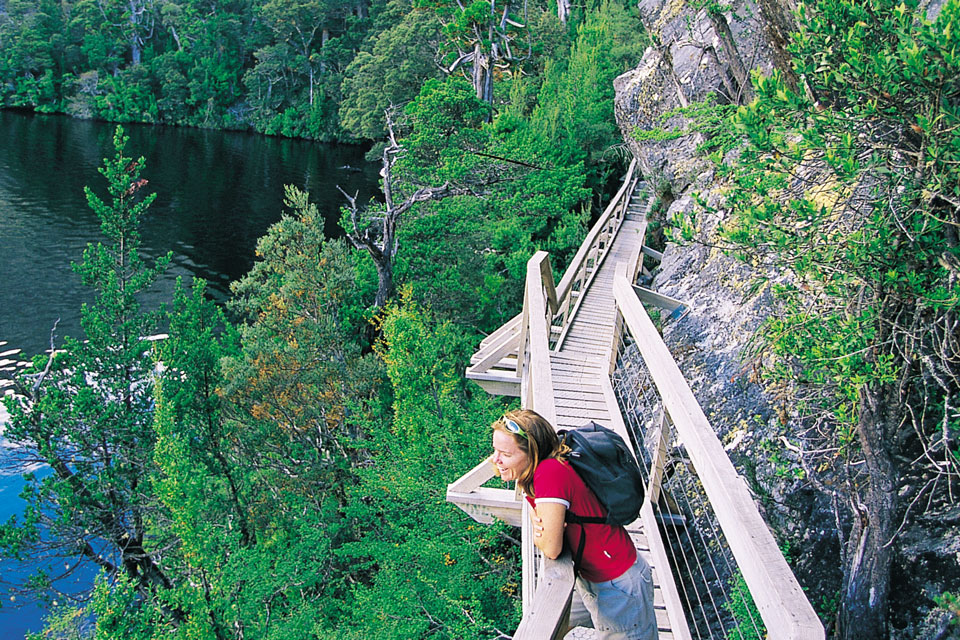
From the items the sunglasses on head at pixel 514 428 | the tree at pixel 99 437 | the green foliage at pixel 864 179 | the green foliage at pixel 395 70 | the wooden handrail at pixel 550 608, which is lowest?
the tree at pixel 99 437

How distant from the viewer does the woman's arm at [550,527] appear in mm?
2502

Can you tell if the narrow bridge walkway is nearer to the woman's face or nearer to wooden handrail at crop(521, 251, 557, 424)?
wooden handrail at crop(521, 251, 557, 424)

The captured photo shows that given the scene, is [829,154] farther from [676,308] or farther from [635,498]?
[676,308]

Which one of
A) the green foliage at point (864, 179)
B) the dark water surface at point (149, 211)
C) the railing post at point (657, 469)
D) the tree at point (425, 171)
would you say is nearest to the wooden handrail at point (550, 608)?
the railing post at point (657, 469)

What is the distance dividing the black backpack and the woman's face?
19cm

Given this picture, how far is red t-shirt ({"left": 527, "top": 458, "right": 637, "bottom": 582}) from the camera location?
259 cm

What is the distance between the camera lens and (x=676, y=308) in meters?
9.16

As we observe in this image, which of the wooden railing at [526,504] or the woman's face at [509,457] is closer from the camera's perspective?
the wooden railing at [526,504]

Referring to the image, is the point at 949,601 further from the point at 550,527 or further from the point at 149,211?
the point at 149,211

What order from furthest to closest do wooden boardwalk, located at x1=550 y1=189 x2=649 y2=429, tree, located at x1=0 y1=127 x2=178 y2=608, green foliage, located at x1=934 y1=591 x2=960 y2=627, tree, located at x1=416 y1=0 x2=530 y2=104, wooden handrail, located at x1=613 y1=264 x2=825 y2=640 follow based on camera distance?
tree, located at x1=416 y1=0 x2=530 y2=104 < tree, located at x1=0 y1=127 x2=178 y2=608 < wooden boardwalk, located at x1=550 y1=189 x2=649 y2=429 < green foliage, located at x1=934 y1=591 x2=960 y2=627 < wooden handrail, located at x1=613 y1=264 x2=825 y2=640

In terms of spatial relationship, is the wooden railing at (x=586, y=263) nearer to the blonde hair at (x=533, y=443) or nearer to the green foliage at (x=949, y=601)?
the green foliage at (x=949, y=601)

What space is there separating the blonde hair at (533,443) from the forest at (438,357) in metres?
1.99

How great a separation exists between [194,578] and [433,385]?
18.1 ft

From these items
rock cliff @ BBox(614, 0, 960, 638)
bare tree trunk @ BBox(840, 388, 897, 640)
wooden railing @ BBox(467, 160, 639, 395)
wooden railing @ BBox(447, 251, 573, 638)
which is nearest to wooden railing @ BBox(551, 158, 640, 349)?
wooden railing @ BBox(467, 160, 639, 395)
